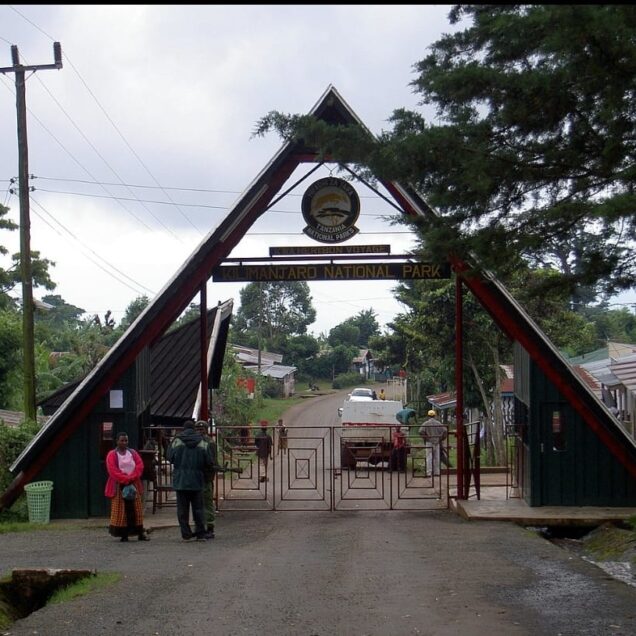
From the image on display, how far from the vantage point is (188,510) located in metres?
13.8

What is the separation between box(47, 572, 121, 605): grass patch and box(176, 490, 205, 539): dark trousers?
3.17 m

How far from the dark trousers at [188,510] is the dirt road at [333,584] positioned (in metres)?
0.29

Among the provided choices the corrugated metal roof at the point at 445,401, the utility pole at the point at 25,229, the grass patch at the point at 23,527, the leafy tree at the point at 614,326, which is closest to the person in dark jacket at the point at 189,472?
the grass patch at the point at 23,527

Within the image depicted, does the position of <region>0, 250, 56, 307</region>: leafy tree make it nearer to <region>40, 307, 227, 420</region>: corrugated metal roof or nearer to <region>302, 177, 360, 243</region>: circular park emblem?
<region>40, 307, 227, 420</region>: corrugated metal roof

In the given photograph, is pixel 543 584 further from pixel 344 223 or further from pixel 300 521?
pixel 344 223

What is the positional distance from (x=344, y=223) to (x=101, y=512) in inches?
258

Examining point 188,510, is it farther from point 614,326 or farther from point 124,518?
point 614,326

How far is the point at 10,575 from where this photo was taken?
33.9ft

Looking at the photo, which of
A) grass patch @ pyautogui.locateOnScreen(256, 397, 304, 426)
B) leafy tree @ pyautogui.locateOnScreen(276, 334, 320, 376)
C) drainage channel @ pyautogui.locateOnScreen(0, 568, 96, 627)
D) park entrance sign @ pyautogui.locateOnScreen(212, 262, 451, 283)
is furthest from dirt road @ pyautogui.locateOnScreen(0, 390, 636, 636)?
leafy tree @ pyautogui.locateOnScreen(276, 334, 320, 376)

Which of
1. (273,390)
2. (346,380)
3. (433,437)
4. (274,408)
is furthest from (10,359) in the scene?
(346,380)

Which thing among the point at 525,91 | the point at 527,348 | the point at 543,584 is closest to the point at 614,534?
the point at 527,348

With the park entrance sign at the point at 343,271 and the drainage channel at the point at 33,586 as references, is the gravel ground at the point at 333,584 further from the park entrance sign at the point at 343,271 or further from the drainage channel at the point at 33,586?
the park entrance sign at the point at 343,271

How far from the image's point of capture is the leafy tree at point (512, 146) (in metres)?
8.07

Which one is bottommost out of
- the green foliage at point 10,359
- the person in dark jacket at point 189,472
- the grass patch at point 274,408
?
the person in dark jacket at point 189,472
